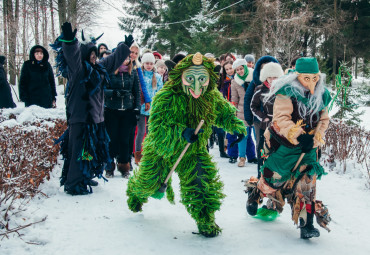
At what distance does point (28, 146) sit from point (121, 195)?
51.7 inches

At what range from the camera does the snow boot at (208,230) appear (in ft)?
10.9

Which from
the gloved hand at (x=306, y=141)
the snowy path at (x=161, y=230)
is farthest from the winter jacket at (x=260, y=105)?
the gloved hand at (x=306, y=141)

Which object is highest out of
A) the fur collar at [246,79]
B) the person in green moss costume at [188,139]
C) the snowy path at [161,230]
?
the fur collar at [246,79]

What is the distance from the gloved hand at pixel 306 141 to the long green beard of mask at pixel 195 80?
1024 mm

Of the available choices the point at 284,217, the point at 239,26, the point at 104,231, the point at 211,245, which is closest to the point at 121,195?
the point at 104,231

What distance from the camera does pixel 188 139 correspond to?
323 cm

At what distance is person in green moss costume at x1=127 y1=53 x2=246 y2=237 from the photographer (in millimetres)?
3340

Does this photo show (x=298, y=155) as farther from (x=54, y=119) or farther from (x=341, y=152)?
(x=54, y=119)

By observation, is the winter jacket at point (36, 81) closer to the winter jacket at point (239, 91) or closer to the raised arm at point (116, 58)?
the raised arm at point (116, 58)

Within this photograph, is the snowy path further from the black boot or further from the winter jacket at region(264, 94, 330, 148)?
the winter jacket at region(264, 94, 330, 148)

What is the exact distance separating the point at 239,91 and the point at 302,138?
3.92 metres

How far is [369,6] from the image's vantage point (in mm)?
25500

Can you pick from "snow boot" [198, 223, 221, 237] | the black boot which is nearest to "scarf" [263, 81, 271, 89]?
the black boot

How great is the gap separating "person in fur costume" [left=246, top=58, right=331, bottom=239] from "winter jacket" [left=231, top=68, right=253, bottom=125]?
3465 mm
